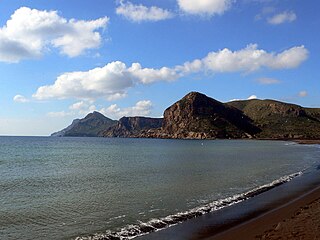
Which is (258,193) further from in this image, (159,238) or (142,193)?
(159,238)

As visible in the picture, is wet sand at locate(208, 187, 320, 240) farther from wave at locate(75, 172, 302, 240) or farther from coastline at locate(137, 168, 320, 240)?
wave at locate(75, 172, 302, 240)

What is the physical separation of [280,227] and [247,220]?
3333 mm

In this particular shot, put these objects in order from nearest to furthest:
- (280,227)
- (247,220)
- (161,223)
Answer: (280,227), (161,223), (247,220)

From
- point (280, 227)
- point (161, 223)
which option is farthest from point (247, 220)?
point (161, 223)

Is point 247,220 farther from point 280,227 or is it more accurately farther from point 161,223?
point 161,223

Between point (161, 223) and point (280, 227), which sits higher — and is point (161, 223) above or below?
below

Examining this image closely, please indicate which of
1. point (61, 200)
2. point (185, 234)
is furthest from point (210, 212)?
point (61, 200)

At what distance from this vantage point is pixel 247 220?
64.3ft

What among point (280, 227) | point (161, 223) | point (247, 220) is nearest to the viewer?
point (280, 227)

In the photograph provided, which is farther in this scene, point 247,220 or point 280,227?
point 247,220

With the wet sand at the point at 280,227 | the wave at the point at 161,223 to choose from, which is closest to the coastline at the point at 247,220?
the wet sand at the point at 280,227

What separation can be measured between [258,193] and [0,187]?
24.7 meters

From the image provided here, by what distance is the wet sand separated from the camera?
14816 millimetres

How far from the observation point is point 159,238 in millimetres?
16484
